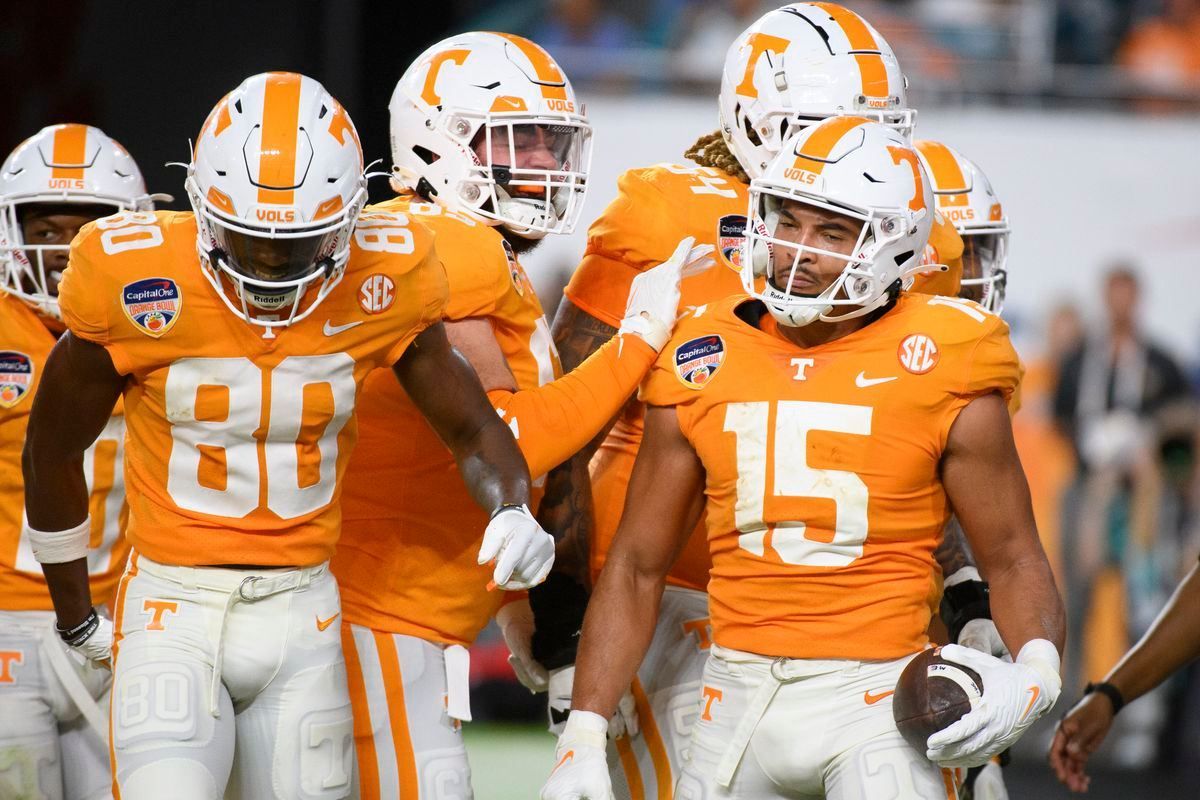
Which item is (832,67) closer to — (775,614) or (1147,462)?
(775,614)

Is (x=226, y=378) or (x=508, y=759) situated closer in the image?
(x=226, y=378)

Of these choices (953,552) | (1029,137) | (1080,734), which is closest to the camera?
(953,552)

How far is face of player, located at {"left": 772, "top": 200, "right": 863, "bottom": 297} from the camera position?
9.23 feet

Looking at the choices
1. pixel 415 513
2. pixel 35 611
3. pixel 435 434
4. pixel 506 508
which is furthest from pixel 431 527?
pixel 35 611

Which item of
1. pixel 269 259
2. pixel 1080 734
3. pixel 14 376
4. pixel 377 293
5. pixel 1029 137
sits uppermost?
pixel 269 259

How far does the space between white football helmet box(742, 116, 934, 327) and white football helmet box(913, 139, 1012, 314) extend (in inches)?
39.1

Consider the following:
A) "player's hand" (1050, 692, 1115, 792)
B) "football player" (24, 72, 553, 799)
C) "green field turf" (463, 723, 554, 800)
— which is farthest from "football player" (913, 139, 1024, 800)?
"green field turf" (463, 723, 554, 800)

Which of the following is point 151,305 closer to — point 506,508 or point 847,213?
point 506,508

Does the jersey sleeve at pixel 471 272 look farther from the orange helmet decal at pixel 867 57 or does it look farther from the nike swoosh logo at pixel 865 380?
the orange helmet decal at pixel 867 57

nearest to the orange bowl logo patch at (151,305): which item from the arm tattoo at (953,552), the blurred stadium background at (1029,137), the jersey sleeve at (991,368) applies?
the jersey sleeve at (991,368)

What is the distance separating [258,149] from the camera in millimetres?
2703

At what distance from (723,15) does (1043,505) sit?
2.74m

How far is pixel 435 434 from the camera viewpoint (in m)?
3.15

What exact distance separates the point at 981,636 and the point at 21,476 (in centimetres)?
208
